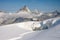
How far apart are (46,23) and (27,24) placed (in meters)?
0.36

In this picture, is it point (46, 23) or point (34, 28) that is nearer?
point (34, 28)

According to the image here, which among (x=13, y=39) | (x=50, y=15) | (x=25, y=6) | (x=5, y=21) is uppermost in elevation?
(x=25, y=6)

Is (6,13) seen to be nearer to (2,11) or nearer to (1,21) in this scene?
(2,11)

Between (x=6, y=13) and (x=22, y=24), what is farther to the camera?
(x=6, y=13)

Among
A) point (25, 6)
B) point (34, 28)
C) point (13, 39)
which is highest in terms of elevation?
point (25, 6)

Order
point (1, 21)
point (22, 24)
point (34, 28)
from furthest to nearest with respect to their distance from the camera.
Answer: point (1, 21) → point (22, 24) → point (34, 28)

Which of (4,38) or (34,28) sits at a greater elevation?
(34,28)

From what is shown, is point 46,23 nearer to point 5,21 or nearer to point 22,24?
point 22,24

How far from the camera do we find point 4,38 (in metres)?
2.23

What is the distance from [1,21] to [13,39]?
1566 millimetres

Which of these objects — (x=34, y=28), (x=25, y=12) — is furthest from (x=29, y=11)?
(x=34, y=28)

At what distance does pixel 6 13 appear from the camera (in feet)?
14.9

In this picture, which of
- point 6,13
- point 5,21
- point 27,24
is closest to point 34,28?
point 27,24

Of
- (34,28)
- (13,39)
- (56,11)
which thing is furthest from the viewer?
(56,11)
